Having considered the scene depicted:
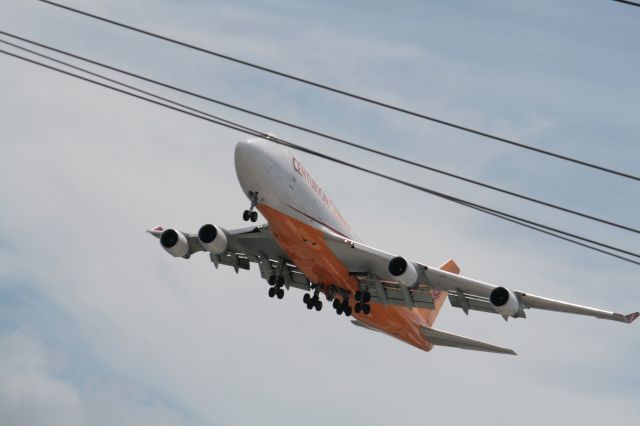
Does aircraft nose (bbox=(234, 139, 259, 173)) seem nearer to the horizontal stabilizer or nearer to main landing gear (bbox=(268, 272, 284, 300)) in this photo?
main landing gear (bbox=(268, 272, 284, 300))

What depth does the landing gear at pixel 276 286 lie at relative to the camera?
4609cm

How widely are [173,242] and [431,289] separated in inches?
491

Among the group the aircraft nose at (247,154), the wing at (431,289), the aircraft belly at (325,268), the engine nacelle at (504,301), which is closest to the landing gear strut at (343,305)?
the aircraft belly at (325,268)

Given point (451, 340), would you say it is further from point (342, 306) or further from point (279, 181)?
point (279, 181)

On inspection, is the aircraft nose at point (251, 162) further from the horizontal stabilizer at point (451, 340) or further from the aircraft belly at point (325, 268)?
the horizontal stabilizer at point (451, 340)

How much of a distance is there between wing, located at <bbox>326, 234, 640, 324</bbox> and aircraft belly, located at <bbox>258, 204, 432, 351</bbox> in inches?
22.0

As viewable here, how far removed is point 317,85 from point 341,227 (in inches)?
968

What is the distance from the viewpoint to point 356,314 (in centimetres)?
4578

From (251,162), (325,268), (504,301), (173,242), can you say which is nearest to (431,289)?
(504,301)

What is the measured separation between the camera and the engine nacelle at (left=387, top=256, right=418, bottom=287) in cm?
4112

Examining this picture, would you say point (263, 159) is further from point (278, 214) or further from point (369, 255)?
point (369, 255)

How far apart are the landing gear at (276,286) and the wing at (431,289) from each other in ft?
12.9

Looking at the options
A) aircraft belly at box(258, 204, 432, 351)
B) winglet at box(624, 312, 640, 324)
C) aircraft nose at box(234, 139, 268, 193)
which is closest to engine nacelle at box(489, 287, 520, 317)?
winglet at box(624, 312, 640, 324)

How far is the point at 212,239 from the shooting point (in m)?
43.8
